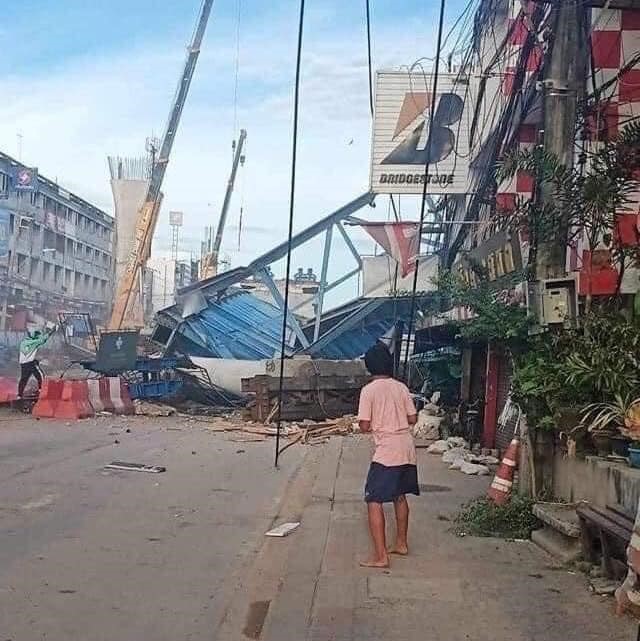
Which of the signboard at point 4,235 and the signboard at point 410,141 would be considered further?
the signboard at point 4,235

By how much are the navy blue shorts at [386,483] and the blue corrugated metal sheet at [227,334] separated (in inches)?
827

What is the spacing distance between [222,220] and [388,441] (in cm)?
5154

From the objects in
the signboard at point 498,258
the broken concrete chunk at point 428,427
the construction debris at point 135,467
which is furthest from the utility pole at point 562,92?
the broken concrete chunk at point 428,427

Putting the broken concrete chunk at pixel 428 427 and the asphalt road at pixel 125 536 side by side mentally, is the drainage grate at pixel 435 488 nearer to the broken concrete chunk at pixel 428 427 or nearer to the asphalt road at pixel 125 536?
the asphalt road at pixel 125 536

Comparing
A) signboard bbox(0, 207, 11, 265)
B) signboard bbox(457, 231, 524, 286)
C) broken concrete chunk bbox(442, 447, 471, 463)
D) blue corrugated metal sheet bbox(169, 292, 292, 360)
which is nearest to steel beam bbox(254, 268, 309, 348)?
blue corrugated metal sheet bbox(169, 292, 292, 360)

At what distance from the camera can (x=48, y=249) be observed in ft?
184

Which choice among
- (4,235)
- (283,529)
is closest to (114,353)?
(283,529)

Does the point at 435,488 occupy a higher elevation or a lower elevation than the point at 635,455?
lower

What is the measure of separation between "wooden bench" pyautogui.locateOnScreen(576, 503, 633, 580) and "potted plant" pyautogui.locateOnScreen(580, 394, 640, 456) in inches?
33.8

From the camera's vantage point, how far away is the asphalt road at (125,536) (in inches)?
220

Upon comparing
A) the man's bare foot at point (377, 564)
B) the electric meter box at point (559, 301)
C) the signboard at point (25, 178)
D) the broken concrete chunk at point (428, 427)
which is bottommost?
the man's bare foot at point (377, 564)

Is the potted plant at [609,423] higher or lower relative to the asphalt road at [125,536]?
higher

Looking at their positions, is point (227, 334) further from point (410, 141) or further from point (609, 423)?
point (609, 423)

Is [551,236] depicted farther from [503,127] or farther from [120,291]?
[120,291]
